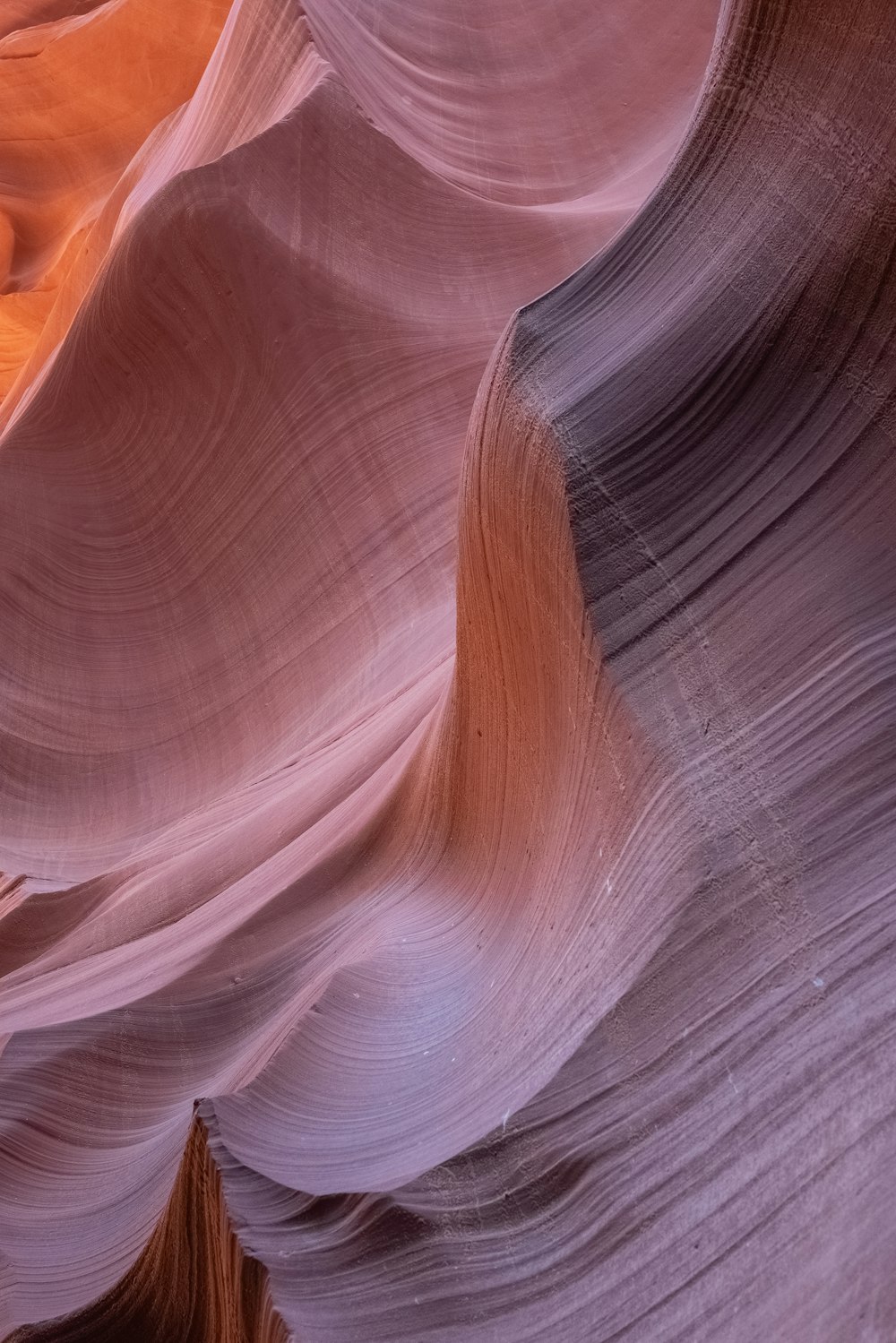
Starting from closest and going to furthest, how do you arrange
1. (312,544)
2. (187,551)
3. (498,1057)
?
1. (498,1057)
2. (312,544)
3. (187,551)

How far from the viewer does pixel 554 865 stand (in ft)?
3.42

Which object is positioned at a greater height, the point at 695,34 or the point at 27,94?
the point at 27,94

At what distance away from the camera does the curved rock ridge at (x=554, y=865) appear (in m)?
0.73

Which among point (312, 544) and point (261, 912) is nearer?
point (261, 912)

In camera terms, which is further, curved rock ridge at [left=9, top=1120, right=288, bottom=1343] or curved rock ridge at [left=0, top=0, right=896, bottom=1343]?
curved rock ridge at [left=9, top=1120, right=288, bottom=1343]

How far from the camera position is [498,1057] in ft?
3.19

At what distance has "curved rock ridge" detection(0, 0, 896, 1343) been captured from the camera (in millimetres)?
732

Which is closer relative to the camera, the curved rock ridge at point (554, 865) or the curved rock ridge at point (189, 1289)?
the curved rock ridge at point (554, 865)

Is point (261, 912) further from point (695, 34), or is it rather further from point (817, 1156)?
point (695, 34)

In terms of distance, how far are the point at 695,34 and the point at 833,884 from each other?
2.64 meters

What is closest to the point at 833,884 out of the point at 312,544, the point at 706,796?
the point at 706,796

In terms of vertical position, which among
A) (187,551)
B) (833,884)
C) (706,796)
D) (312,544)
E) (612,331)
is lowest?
(833,884)

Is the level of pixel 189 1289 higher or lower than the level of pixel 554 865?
lower

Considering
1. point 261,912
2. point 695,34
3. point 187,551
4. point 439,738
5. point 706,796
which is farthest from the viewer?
point 695,34
